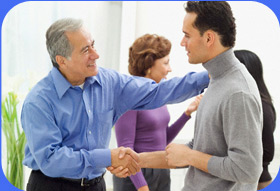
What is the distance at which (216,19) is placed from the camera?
1.50 m

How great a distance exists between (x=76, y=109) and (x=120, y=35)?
7.44 ft

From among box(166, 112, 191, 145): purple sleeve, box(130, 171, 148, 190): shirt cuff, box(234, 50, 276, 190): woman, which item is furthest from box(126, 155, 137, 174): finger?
box(234, 50, 276, 190): woman

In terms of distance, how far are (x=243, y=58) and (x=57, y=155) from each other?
1.16 metres

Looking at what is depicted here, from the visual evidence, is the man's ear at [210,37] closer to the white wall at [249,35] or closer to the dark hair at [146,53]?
the dark hair at [146,53]

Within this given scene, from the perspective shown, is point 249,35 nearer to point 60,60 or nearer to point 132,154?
point 132,154

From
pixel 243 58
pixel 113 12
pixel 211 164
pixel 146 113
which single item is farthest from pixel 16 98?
pixel 211 164

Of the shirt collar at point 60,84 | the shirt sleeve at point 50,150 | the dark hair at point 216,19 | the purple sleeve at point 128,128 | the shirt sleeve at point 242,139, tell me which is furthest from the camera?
the purple sleeve at point 128,128

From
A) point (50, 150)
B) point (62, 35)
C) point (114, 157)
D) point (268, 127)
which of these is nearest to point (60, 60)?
point (62, 35)

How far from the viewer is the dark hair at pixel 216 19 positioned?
58.7 inches

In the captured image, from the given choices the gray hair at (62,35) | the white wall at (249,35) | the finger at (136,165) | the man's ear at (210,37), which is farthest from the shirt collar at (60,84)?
Result: the white wall at (249,35)

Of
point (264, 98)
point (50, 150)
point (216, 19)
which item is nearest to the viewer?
point (216, 19)

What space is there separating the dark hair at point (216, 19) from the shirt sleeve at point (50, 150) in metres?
0.82

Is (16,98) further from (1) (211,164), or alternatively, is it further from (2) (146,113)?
(1) (211,164)

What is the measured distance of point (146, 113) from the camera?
2344 mm
